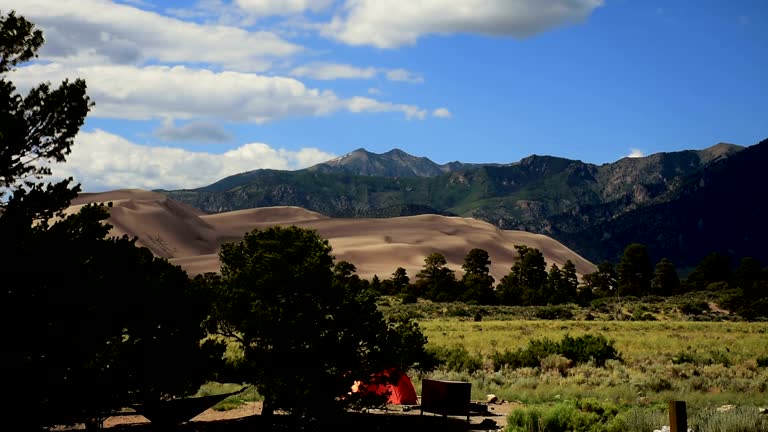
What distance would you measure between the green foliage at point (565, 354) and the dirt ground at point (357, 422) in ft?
31.5

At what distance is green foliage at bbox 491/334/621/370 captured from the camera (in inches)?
1230

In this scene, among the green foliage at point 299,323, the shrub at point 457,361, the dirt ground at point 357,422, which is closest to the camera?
the green foliage at point 299,323

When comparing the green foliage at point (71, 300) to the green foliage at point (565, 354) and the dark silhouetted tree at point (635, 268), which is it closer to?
the green foliage at point (565, 354)

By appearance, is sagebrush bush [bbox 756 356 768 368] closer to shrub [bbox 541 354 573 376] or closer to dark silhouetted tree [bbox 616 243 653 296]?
shrub [bbox 541 354 573 376]

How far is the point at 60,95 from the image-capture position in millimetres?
15719

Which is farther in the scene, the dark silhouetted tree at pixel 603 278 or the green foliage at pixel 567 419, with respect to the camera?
the dark silhouetted tree at pixel 603 278

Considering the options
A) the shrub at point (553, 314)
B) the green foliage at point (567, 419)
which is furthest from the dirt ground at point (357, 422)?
the shrub at point (553, 314)

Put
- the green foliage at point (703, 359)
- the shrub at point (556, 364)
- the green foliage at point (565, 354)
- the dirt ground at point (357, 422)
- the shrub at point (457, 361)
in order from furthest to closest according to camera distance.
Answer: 1. the green foliage at point (565, 354)
2. the green foliage at point (703, 359)
3. the shrub at point (457, 361)
4. the shrub at point (556, 364)
5. the dirt ground at point (357, 422)

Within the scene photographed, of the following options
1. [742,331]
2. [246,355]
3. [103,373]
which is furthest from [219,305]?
[742,331]

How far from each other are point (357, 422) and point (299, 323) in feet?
12.7

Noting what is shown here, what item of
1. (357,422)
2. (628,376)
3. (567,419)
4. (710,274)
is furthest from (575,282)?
(567,419)

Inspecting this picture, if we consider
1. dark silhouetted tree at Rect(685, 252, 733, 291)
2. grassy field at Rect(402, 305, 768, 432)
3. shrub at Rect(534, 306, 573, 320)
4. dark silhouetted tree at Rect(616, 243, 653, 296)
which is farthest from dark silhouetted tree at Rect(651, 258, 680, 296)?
grassy field at Rect(402, 305, 768, 432)

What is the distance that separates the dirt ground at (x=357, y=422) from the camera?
1875cm

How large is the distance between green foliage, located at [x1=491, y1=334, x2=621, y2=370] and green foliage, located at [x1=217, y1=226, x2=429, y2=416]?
45.1 feet
